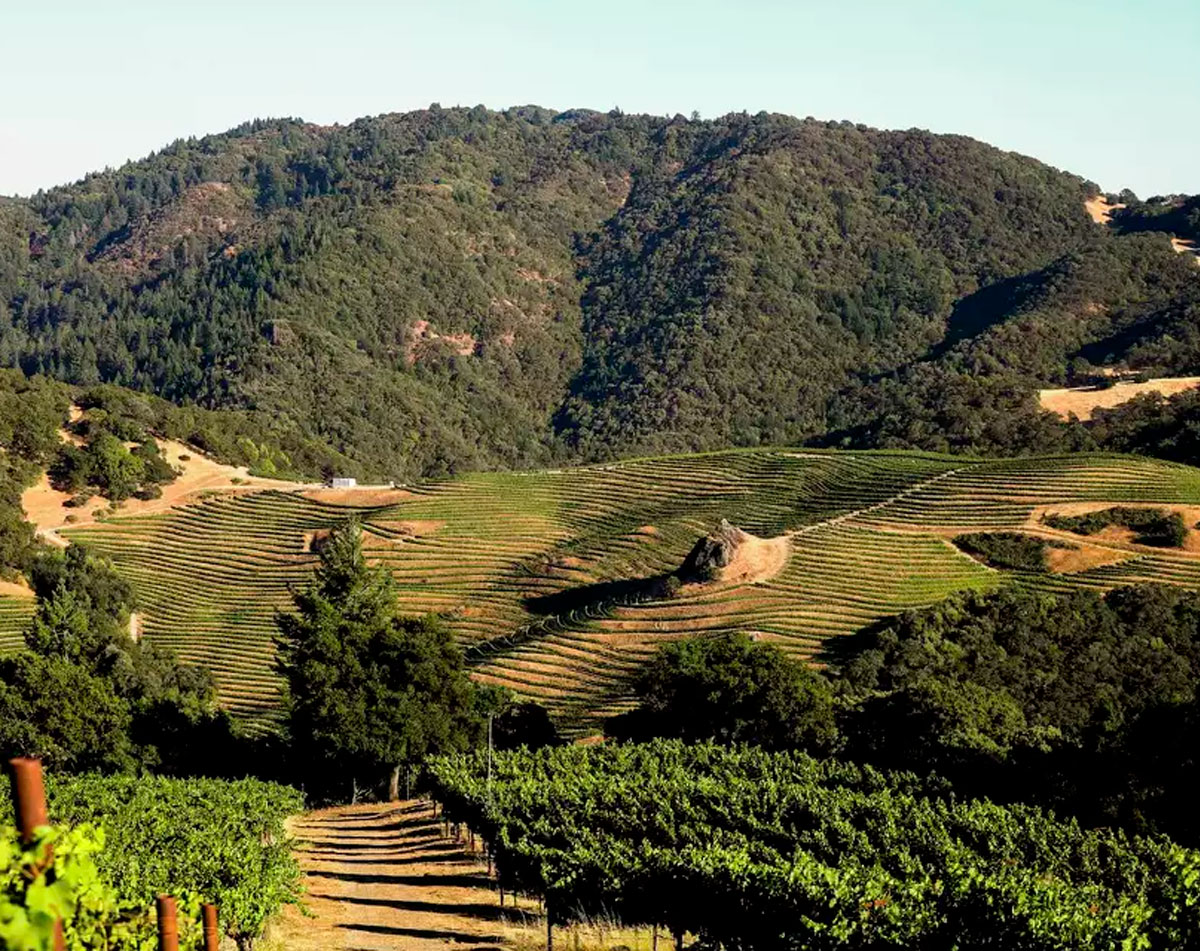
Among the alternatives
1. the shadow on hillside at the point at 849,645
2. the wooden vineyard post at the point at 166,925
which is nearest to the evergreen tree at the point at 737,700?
the shadow on hillside at the point at 849,645

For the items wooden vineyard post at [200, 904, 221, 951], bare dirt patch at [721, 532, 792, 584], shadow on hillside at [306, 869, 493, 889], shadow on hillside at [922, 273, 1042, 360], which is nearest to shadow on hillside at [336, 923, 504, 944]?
shadow on hillside at [306, 869, 493, 889]

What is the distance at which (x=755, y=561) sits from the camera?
217 feet

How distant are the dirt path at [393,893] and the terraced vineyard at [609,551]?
17063 millimetres

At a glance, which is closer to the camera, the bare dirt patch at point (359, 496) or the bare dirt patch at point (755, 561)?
the bare dirt patch at point (755, 561)

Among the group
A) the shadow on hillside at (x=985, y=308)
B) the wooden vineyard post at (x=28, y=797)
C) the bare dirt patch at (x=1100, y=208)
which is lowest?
the wooden vineyard post at (x=28, y=797)

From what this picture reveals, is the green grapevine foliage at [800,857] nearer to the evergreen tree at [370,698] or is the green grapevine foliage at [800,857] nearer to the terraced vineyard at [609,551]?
the evergreen tree at [370,698]

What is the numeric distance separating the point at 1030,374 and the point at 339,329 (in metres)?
77.3

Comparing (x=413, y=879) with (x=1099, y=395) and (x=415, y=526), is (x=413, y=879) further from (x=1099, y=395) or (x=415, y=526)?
(x=1099, y=395)

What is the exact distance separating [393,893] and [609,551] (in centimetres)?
4635

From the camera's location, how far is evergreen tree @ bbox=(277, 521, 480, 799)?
44594 mm

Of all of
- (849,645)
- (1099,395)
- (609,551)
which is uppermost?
(1099,395)

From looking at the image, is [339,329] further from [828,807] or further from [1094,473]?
[828,807]

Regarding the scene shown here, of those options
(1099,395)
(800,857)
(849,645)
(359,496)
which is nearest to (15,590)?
(359,496)

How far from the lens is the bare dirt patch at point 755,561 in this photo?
6519cm
